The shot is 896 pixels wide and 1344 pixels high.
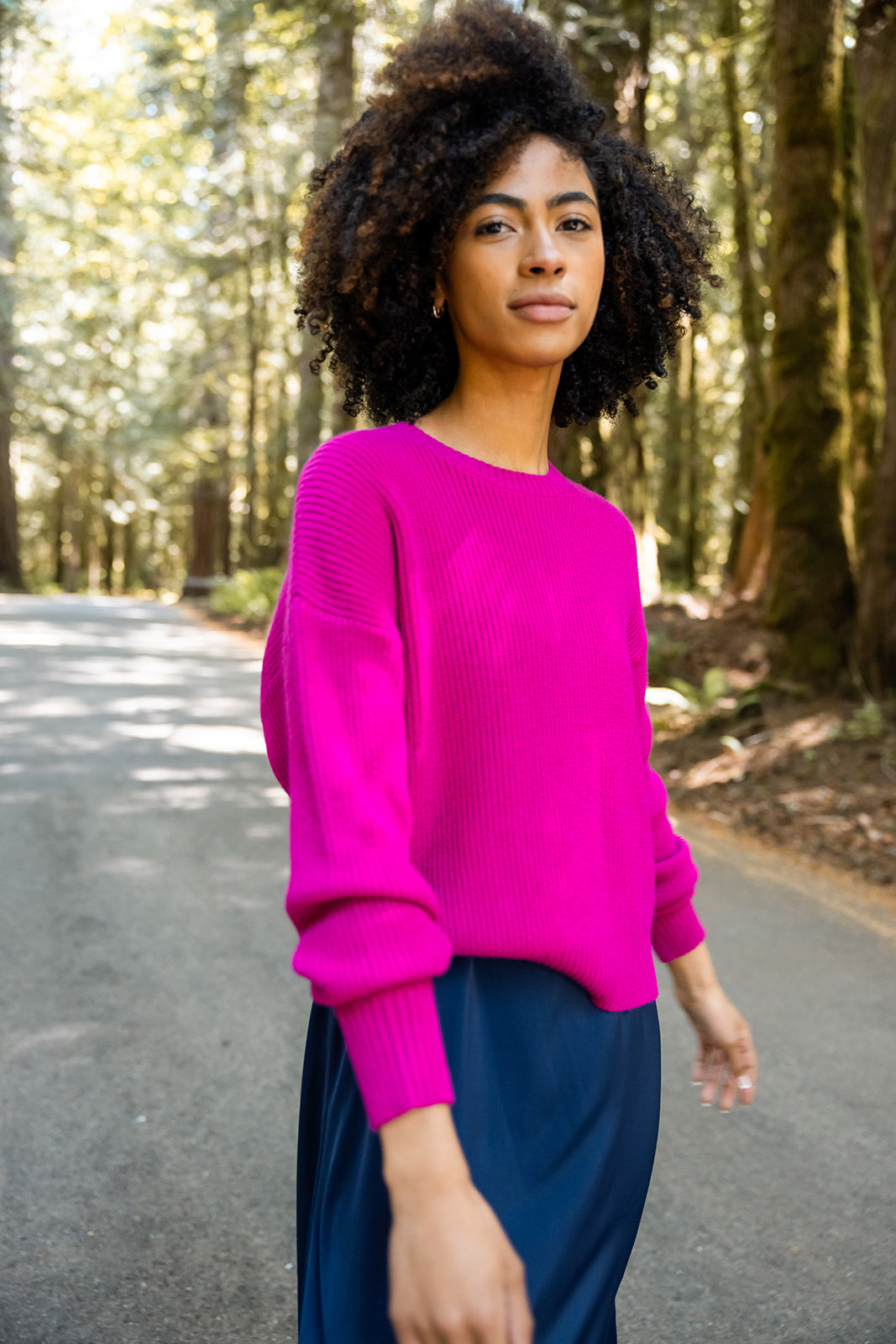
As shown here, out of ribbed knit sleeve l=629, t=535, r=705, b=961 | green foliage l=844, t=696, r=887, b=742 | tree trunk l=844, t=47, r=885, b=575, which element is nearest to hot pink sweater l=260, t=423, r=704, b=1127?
ribbed knit sleeve l=629, t=535, r=705, b=961

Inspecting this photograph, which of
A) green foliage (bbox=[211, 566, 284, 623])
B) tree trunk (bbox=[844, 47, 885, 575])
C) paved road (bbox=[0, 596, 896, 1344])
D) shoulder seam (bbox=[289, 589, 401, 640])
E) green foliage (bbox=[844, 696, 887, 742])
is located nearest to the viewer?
shoulder seam (bbox=[289, 589, 401, 640])

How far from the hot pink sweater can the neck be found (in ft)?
0.16

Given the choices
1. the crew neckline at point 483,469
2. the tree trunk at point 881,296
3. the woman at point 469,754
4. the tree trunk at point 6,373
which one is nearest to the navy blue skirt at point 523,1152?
the woman at point 469,754

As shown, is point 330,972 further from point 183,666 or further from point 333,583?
point 183,666

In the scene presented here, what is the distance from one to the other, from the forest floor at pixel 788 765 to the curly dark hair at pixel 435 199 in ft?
17.4

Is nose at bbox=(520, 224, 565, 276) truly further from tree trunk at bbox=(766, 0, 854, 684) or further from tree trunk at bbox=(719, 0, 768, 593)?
tree trunk at bbox=(719, 0, 768, 593)

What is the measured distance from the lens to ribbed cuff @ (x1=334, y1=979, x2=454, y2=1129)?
126cm

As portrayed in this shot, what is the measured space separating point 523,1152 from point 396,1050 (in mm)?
352

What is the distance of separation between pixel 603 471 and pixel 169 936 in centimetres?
885

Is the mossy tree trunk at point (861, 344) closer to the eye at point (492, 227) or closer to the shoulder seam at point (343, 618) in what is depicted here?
the eye at point (492, 227)

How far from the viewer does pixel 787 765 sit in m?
8.31

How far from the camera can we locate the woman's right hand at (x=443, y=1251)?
1.21m

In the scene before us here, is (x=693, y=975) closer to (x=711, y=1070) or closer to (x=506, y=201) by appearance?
(x=711, y=1070)

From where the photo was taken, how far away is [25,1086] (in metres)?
4.12
